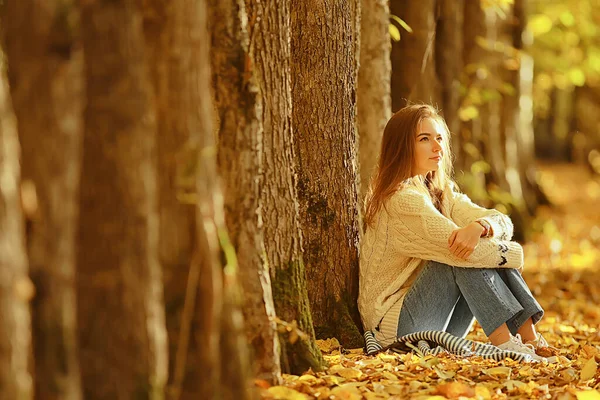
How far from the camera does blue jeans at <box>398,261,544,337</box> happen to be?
486 centimetres

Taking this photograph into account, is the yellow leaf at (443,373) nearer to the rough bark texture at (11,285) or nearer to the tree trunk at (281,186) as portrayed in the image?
the tree trunk at (281,186)

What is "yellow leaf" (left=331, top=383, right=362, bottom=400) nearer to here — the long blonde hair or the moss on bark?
the moss on bark

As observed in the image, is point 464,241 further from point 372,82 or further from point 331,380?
point 372,82

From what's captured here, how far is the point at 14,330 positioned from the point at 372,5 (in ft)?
15.6

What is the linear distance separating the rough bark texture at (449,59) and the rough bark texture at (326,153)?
14.9 feet

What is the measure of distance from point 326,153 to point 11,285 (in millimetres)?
2832

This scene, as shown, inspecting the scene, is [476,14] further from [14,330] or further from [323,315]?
[14,330]

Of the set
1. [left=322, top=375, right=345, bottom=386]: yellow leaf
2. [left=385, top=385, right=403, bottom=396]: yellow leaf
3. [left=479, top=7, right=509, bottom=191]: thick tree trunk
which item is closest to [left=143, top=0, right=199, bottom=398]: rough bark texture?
[left=322, top=375, right=345, bottom=386]: yellow leaf

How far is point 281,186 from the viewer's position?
13.6 ft

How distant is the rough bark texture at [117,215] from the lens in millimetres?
2732

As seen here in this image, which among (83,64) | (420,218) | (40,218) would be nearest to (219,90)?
(83,64)

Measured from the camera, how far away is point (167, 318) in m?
3.01

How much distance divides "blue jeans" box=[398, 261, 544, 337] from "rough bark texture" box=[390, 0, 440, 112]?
11.7 ft

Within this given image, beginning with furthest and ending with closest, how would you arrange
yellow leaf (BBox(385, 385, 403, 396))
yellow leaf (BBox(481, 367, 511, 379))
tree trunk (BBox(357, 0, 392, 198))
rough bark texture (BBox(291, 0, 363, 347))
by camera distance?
tree trunk (BBox(357, 0, 392, 198)) < rough bark texture (BBox(291, 0, 363, 347)) < yellow leaf (BBox(481, 367, 511, 379)) < yellow leaf (BBox(385, 385, 403, 396))
